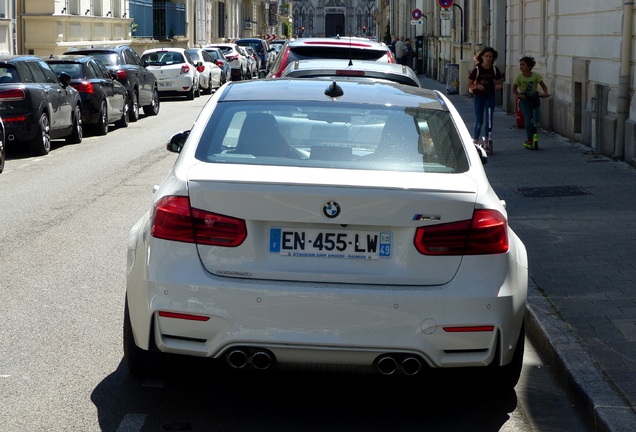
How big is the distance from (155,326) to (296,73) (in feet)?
17.2

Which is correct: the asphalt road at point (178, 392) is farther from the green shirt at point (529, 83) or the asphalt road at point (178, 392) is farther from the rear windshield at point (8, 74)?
the green shirt at point (529, 83)

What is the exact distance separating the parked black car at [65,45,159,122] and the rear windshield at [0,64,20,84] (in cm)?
597

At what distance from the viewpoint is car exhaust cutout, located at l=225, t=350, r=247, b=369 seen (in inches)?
170

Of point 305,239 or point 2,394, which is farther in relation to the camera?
point 2,394

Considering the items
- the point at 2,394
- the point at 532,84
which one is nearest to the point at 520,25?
the point at 532,84

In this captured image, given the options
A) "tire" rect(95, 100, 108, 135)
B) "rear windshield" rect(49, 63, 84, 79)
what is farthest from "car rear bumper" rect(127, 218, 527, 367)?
"rear windshield" rect(49, 63, 84, 79)

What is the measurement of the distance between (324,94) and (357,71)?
12.0 ft

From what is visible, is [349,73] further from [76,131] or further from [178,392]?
[76,131]

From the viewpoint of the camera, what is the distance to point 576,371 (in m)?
5.08

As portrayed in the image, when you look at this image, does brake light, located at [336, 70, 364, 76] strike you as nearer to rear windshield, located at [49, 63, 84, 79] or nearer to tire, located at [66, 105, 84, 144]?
tire, located at [66, 105, 84, 144]

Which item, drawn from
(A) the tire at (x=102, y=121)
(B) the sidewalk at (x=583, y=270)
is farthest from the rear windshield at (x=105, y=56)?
(B) the sidewalk at (x=583, y=270)

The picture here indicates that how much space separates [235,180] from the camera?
14.1ft

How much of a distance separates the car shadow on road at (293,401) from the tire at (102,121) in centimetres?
1490

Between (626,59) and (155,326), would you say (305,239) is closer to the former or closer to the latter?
(155,326)
